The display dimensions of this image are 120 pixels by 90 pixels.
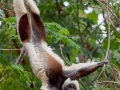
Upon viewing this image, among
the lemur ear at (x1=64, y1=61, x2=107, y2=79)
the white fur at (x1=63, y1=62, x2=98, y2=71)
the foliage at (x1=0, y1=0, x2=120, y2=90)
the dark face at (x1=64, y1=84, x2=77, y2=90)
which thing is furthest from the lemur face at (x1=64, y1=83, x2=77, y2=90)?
the foliage at (x1=0, y1=0, x2=120, y2=90)

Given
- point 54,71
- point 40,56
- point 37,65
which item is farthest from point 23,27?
point 54,71

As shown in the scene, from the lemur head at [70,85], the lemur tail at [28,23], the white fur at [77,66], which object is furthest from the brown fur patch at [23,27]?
the lemur head at [70,85]

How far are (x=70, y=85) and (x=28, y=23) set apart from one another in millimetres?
1278

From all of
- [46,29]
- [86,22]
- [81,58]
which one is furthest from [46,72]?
[81,58]

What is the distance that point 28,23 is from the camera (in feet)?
25.1

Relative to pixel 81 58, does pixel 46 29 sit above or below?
above

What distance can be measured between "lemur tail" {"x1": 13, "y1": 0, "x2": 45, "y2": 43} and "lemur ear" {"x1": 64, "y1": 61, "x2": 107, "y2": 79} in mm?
825

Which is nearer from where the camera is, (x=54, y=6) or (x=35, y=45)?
(x=35, y=45)

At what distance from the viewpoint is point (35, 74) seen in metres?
7.43

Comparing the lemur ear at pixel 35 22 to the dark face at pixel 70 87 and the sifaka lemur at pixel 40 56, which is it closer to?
the sifaka lemur at pixel 40 56

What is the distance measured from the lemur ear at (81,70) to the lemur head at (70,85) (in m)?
0.08

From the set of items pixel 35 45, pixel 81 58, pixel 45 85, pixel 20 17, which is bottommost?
pixel 81 58

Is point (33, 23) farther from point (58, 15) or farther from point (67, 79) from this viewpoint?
point (58, 15)

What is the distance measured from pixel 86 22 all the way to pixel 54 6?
2.76 ft
